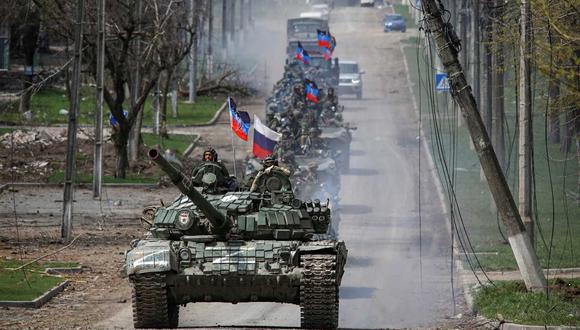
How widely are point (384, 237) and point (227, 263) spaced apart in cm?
1340

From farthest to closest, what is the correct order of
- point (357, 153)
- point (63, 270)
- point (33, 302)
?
1. point (357, 153)
2. point (63, 270)
3. point (33, 302)

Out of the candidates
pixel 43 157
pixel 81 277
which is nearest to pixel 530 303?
pixel 81 277

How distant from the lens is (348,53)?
7356 centimetres

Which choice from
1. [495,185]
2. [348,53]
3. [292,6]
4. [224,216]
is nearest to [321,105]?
[495,185]

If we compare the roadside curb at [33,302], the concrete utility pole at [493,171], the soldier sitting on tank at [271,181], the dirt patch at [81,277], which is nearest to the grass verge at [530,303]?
the concrete utility pole at [493,171]

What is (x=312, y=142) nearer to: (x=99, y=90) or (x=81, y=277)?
(x=99, y=90)

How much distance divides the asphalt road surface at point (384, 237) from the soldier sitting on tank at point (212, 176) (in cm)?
189

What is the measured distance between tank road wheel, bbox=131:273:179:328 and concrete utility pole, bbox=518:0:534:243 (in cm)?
722

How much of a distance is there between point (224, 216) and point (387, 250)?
10866 millimetres

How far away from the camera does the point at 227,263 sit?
54.3ft

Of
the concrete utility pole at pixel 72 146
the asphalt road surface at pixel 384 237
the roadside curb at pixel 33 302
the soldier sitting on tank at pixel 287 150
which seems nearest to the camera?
the roadside curb at pixel 33 302

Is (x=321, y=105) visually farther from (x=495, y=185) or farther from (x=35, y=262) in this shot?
(x=495, y=185)

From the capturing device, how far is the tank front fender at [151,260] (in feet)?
53.3

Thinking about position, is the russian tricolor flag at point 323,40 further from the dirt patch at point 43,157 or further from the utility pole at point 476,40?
the utility pole at point 476,40
